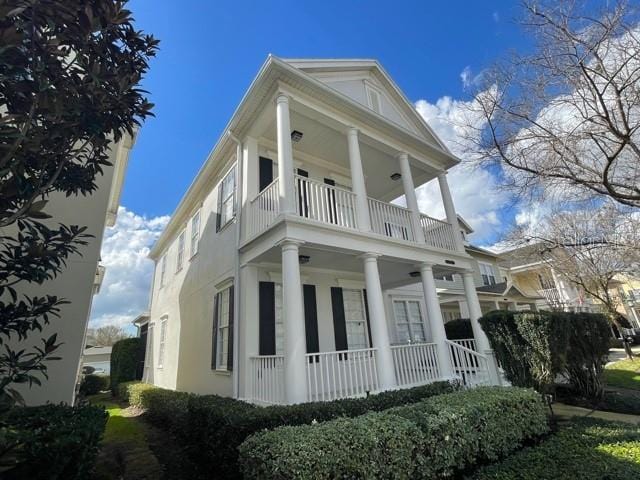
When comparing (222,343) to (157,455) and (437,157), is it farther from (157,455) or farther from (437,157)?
(437,157)

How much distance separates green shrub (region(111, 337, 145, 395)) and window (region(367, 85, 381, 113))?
17.2 m

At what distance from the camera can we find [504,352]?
7.02m

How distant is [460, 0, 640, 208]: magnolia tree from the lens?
6.62 meters

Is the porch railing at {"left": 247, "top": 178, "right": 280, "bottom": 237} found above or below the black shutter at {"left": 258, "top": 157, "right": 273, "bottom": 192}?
below

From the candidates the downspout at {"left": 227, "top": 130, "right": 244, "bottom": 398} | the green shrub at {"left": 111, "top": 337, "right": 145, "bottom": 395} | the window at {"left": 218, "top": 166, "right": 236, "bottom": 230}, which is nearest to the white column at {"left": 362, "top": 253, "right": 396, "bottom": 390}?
the downspout at {"left": 227, "top": 130, "right": 244, "bottom": 398}

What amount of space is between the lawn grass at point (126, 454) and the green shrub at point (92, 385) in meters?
10.2

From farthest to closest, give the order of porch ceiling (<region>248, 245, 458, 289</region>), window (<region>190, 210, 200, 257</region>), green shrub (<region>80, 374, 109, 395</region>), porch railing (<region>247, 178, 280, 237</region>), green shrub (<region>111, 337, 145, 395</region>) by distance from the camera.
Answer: green shrub (<region>80, 374, 109, 395</region>)
green shrub (<region>111, 337, 145, 395</region>)
window (<region>190, 210, 200, 257</region>)
porch ceiling (<region>248, 245, 458, 289</region>)
porch railing (<region>247, 178, 280, 237</region>)

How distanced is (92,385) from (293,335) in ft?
63.7

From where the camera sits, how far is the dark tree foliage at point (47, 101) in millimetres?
2717

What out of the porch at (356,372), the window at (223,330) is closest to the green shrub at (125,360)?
the window at (223,330)

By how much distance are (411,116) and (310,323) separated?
A: 837 cm

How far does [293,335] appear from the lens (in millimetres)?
5855

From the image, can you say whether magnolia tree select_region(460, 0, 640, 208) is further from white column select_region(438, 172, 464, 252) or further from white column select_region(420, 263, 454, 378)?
white column select_region(420, 263, 454, 378)

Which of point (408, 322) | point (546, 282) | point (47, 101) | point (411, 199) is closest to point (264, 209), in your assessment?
point (411, 199)
